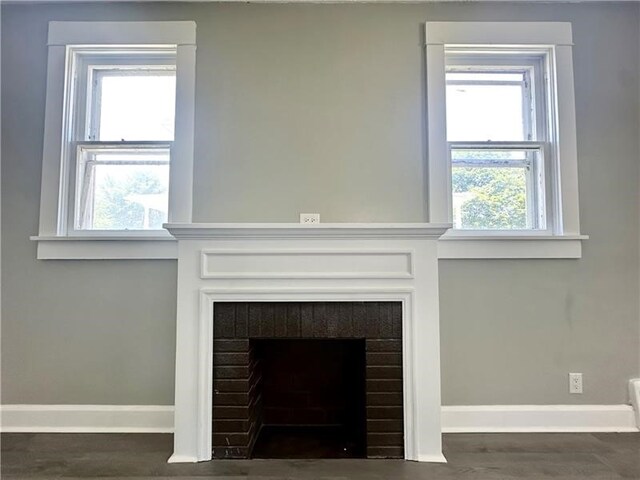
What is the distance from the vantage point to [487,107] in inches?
98.9

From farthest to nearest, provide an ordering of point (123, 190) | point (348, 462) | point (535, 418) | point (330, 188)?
point (123, 190)
point (330, 188)
point (535, 418)
point (348, 462)

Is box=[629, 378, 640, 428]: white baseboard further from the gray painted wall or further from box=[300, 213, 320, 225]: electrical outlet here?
box=[300, 213, 320, 225]: electrical outlet

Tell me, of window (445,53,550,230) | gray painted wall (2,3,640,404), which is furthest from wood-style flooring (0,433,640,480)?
window (445,53,550,230)

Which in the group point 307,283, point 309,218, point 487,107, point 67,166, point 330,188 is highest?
point 487,107

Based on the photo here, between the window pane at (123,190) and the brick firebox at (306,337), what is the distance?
940 mm

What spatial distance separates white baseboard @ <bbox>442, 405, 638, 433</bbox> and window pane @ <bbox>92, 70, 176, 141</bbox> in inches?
98.4

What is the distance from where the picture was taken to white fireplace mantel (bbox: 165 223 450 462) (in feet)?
6.17

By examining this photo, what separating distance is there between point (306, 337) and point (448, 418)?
106 cm

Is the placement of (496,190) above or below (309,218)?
above

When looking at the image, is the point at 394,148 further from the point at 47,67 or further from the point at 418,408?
the point at 47,67

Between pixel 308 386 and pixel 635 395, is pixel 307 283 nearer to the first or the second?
pixel 308 386

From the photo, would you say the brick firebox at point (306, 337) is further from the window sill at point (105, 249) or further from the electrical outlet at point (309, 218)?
the window sill at point (105, 249)

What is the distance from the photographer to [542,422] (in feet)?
7.41

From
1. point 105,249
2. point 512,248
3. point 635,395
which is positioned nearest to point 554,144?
A: point 512,248
